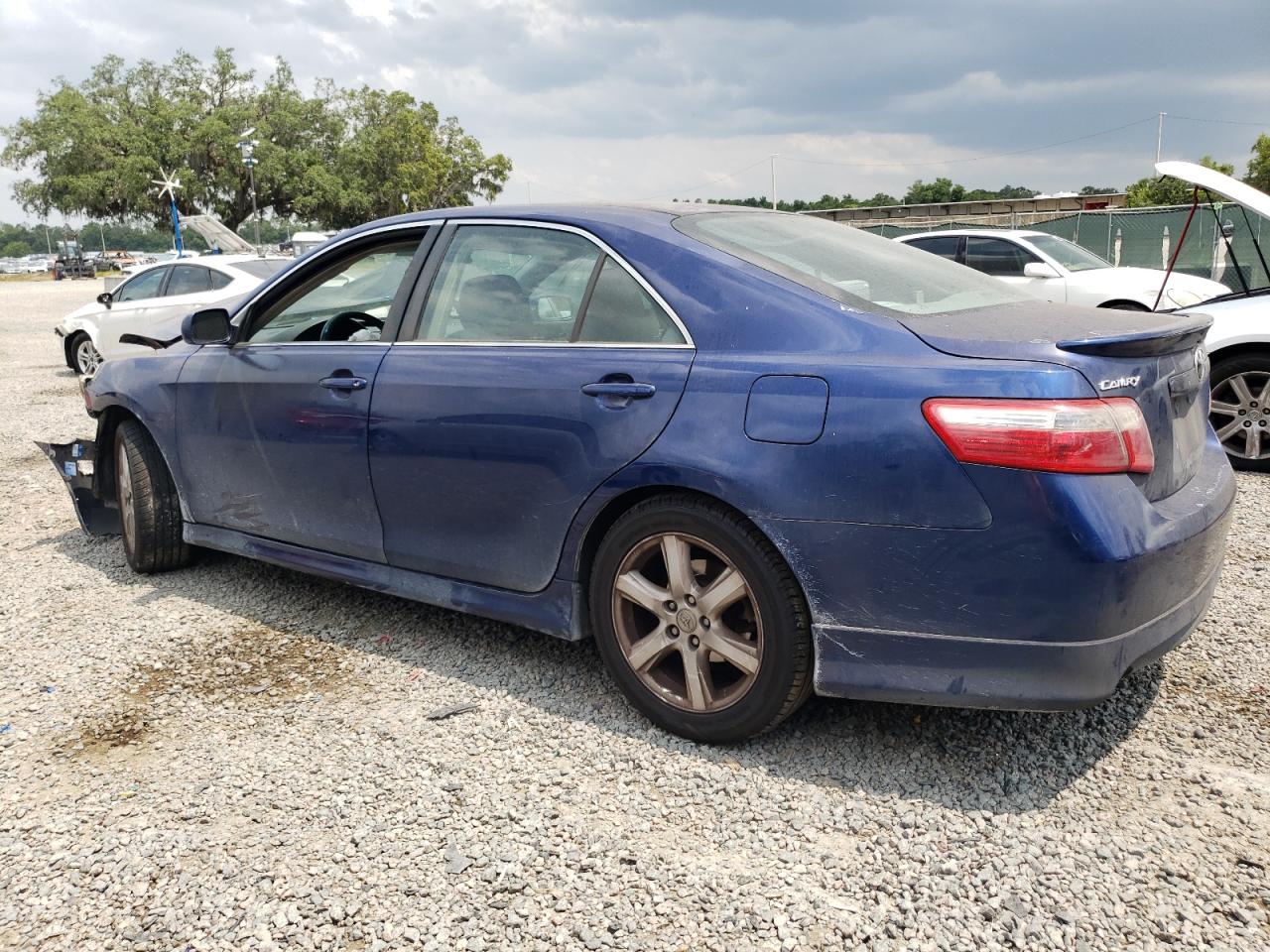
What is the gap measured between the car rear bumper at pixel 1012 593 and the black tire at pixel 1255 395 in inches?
165

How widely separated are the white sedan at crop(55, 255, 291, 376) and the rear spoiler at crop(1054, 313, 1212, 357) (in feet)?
34.6

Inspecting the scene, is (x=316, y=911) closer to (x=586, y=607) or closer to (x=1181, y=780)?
(x=586, y=607)

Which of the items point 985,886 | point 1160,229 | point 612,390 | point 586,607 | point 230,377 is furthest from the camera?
point 1160,229

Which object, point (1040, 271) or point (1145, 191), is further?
point (1145, 191)

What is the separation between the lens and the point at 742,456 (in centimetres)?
272

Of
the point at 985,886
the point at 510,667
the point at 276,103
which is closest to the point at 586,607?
the point at 510,667

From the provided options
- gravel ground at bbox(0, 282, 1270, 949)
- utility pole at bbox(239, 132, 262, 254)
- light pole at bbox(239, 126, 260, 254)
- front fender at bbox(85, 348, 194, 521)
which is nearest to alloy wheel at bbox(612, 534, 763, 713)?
gravel ground at bbox(0, 282, 1270, 949)

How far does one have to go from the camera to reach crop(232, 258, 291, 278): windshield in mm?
12164

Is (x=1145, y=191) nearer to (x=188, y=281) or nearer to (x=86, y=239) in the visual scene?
(x=188, y=281)

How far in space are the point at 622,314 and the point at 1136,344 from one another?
1.45 m

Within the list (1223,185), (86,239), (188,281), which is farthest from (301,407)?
(86,239)

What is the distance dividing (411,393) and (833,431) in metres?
1.60

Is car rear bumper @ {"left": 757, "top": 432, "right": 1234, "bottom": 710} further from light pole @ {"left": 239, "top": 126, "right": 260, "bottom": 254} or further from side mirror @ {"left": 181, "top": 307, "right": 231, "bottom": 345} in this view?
→ light pole @ {"left": 239, "top": 126, "right": 260, "bottom": 254}

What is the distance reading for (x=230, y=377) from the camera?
4.23m
